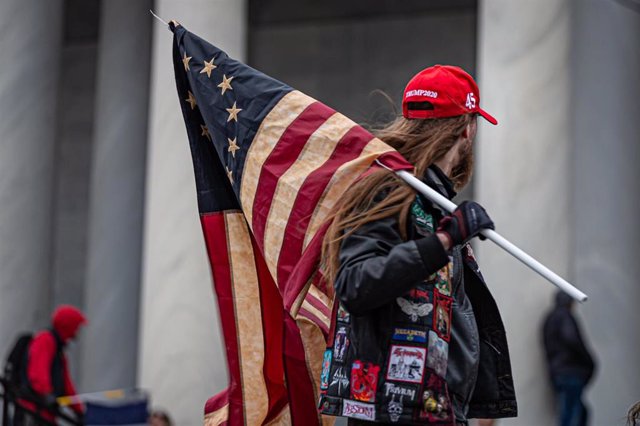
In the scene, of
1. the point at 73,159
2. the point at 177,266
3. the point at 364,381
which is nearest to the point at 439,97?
the point at 364,381

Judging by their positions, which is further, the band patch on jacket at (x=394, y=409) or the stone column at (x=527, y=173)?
the stone column at (x=527, y=173)

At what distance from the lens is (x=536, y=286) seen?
10180 millimetres

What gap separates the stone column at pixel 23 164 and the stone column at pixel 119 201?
5.92 feet

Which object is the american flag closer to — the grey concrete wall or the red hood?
the red hood

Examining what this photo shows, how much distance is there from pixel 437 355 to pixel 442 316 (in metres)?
0.12

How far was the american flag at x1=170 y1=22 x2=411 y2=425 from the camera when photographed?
3.79 meters

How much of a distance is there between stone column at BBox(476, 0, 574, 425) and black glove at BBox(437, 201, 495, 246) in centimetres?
688

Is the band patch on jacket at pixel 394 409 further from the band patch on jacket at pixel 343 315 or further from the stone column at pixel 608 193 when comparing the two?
the stone column at pixel 608 193

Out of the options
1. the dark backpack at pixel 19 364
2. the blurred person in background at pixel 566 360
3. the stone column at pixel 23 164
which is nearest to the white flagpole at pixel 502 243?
the blurred person in background at pixel 566 360

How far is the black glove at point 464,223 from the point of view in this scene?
126 inches

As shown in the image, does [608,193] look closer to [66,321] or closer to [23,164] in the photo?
[66,321]

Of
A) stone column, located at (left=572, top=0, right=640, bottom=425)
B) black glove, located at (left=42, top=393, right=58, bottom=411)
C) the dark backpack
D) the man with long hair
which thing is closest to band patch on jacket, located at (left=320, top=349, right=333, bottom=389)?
the man with long hair

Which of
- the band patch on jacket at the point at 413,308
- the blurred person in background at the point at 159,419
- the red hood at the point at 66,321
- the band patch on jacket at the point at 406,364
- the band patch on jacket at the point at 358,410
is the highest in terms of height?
the band patch on jacket at the point at 413,308

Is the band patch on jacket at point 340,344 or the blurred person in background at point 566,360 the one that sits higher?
the band patch on jacket at point 340,344
